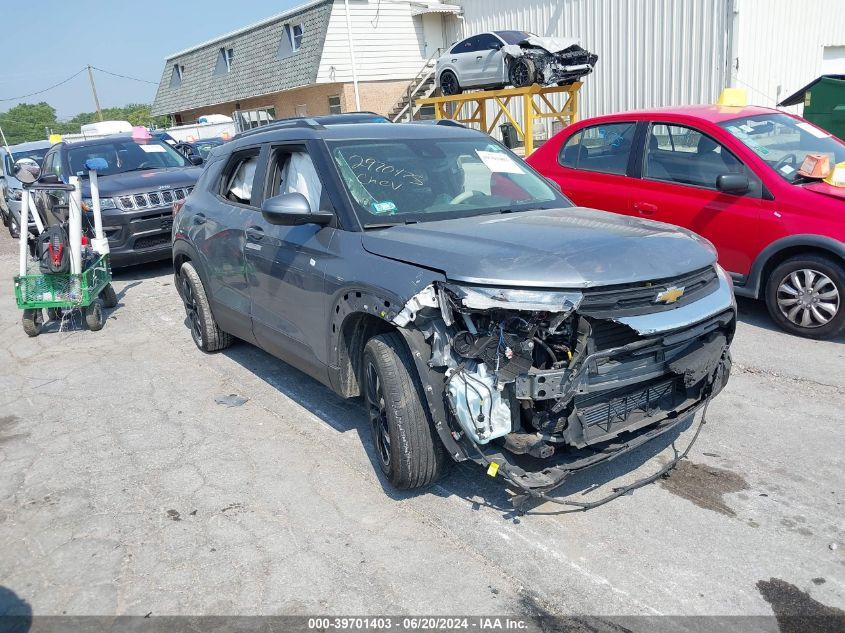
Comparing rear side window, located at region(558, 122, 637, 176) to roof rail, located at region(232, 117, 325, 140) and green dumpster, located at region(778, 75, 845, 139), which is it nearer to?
roof rail, located at region(232, 117, 325, 140)

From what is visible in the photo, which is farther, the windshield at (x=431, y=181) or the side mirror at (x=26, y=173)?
the side mirror at (x=26, y=173)

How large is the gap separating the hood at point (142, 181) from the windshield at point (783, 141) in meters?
6.93

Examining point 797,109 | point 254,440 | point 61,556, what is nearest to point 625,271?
point 254,440

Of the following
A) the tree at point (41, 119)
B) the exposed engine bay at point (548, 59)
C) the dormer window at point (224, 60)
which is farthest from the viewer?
the tree at point (41, 119)

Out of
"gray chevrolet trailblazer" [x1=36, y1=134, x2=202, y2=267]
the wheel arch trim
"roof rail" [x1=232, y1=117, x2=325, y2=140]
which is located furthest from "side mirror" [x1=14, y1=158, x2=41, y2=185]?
the wheel arch trim

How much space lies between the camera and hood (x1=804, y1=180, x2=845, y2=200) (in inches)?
214

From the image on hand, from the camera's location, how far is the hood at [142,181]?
9312 mm

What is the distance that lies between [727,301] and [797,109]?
1870 centimetres

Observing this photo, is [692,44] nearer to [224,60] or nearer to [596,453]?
[596,453]

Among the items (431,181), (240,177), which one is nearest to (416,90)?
(240,177)

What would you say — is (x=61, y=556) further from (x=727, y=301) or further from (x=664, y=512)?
(x=727, y=301)

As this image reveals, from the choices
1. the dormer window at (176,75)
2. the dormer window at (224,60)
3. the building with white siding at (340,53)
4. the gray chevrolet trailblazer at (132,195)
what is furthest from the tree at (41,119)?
the gray chevrolet trailblazer at (132,195)

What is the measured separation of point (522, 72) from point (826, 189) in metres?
10.5

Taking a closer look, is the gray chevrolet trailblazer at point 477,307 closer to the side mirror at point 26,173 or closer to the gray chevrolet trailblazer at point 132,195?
the side mirror at point 26,173
